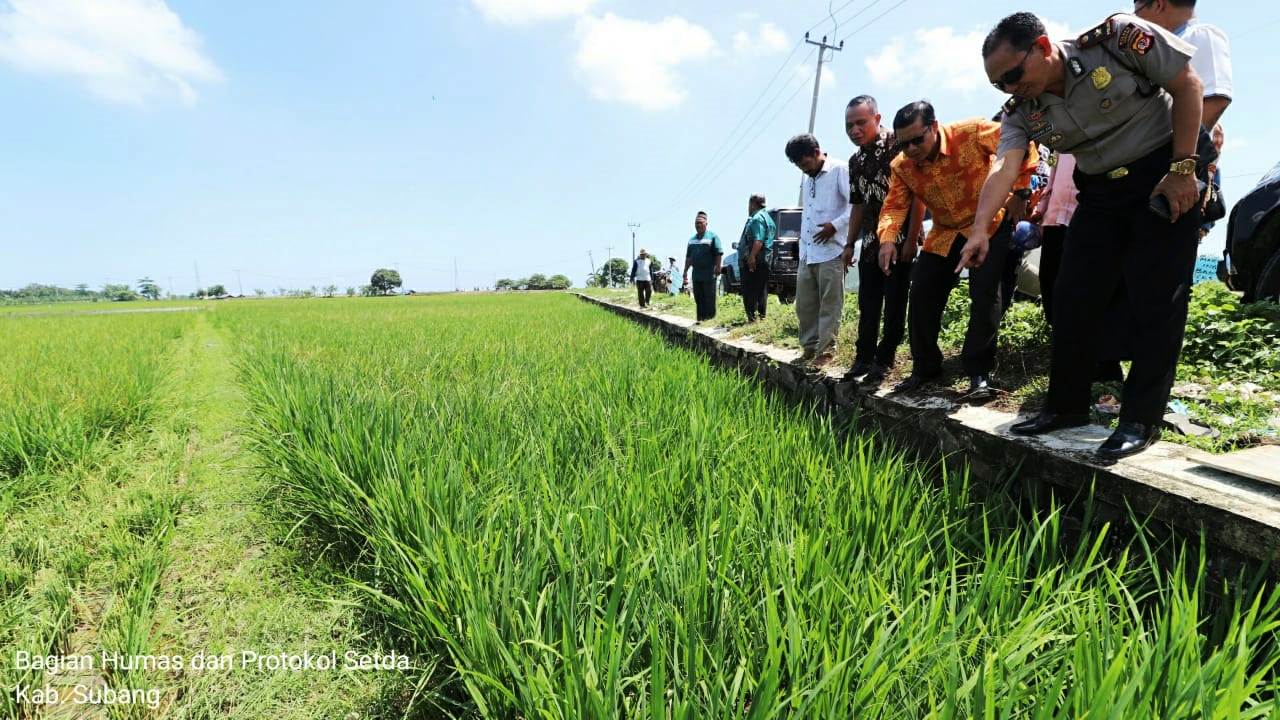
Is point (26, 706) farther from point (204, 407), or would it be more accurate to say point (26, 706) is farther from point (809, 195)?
point (809, 195)

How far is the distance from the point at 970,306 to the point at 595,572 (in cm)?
192

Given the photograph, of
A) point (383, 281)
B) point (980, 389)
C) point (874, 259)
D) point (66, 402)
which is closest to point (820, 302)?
point (874, 259)

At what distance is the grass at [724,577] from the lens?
2.67 feet

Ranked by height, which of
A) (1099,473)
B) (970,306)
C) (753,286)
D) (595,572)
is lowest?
(595,572)

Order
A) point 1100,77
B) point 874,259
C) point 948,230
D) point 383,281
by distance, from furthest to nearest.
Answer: point 383,281 → point 874,259 → point 948,230 → point 1100,77

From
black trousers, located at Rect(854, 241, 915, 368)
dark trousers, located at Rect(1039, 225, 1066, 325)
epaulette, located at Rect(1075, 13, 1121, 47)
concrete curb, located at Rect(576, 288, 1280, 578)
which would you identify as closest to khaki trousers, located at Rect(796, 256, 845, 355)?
black trousers, located at Rect(854, 241, 915, 368)

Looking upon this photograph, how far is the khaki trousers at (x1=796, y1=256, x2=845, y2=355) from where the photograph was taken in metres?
3.10

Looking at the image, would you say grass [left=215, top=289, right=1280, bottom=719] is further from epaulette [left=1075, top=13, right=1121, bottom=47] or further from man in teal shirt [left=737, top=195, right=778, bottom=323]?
man in teal shirt [left=737, top=195, right=778, bottom=323]

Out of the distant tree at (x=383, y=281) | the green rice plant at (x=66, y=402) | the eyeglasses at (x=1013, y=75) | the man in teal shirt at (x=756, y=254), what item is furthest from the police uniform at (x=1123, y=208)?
the distant tree at (x=383, y=281)

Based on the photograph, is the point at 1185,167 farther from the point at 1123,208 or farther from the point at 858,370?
the point at 858,370

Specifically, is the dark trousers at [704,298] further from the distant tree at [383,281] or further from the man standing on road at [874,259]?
the distant tree at [383,281]

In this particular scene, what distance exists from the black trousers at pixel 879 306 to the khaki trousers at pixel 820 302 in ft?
0.70

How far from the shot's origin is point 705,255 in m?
6.35

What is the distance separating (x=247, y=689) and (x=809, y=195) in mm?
3245
